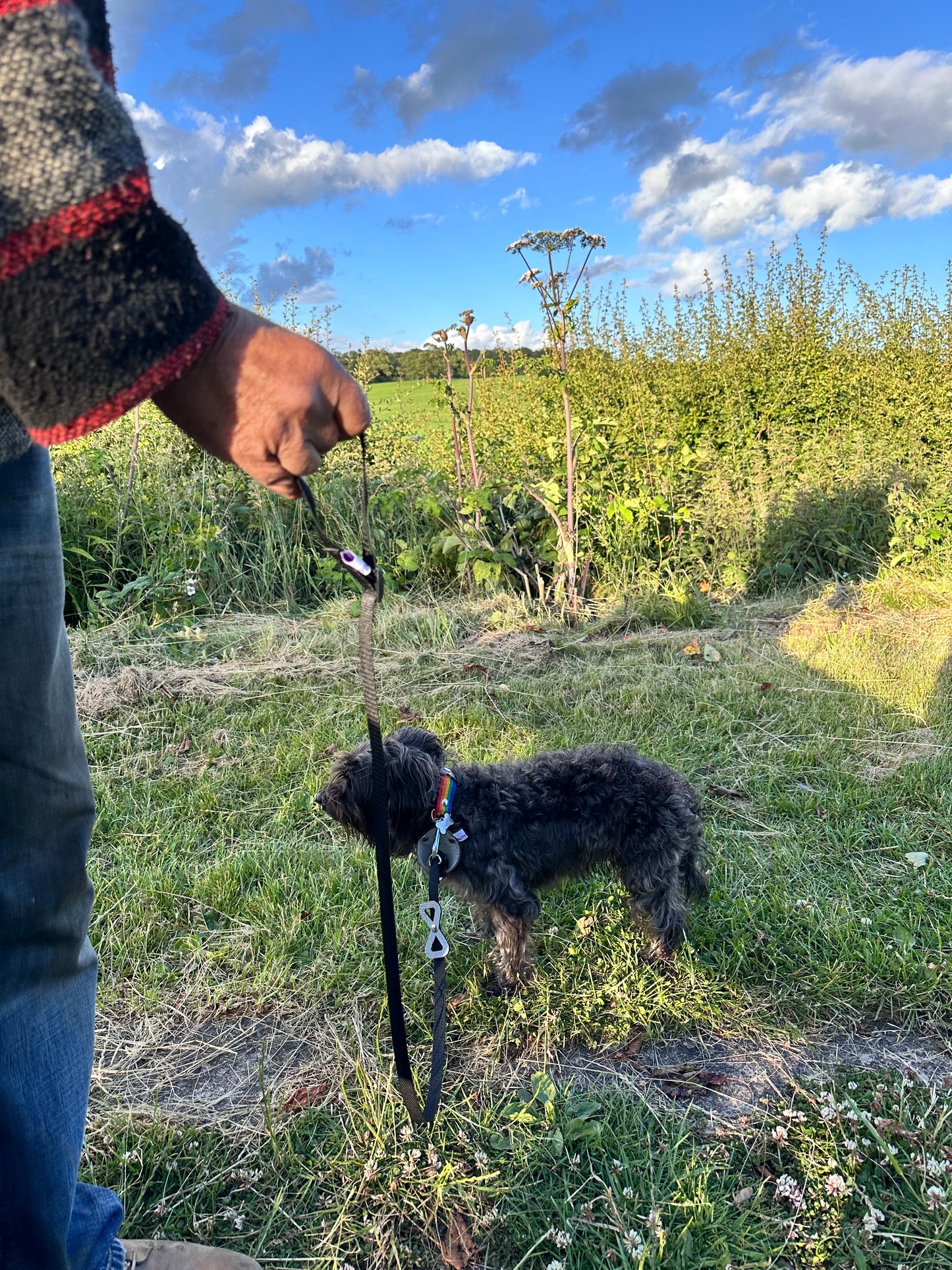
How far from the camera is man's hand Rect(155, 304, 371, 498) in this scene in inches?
A: 42.9

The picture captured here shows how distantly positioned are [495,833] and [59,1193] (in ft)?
5.51

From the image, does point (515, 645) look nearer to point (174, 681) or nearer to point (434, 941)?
point (174, 681)

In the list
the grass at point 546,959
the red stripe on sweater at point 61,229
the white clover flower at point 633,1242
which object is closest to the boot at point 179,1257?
the grass at point 546,959

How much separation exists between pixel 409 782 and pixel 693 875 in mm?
1181

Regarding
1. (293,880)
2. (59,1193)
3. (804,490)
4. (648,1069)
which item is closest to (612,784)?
(648,1069)

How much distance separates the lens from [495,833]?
2.79 metres

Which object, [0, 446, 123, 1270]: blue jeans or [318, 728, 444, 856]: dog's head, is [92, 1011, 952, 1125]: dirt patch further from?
[0, 446, 123, 1270]: blue jeans

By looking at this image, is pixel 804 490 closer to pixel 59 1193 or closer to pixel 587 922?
pixel 587 922

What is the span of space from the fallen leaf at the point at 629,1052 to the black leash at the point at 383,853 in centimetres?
70

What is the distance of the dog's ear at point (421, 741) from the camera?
2896mm

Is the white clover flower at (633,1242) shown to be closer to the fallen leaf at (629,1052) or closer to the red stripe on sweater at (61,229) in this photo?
the fallen leaf at (629,1052)

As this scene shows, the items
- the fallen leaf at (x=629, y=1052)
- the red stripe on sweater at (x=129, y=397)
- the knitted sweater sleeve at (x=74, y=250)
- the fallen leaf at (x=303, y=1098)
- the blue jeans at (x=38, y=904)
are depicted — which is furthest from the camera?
the fallen leaf at (x=629, y=1052)

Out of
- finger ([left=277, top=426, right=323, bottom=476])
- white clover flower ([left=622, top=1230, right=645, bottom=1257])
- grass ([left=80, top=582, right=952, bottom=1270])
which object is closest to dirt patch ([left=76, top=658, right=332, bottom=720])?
grass ([left=80, top=582, right=952, bottom=1270])

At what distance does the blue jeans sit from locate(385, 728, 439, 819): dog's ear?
125 centimetres
